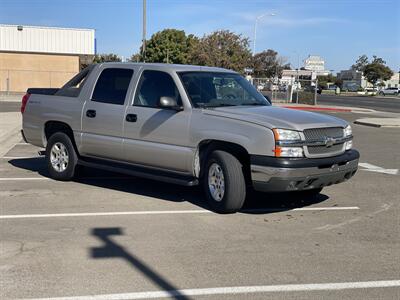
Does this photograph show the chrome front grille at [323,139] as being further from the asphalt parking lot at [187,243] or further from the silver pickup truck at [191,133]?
the asphalt parking lot at [187,243]

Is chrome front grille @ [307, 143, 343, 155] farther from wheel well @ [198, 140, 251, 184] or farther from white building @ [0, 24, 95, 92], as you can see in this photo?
white building @ [0, 24, 95, 92]

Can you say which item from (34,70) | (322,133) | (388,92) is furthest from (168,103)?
(388,92)

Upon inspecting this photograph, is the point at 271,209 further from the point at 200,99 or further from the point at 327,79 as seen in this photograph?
the point at 327,79

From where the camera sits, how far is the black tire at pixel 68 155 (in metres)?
8.59

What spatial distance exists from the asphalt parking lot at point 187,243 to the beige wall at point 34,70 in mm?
37682

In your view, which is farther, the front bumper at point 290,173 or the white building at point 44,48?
the white building at point 44,48

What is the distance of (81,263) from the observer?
4961 mm

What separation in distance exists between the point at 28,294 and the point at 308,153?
3719 mm

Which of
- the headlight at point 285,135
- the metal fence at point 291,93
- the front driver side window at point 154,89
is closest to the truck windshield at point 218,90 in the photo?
the front driver side window at point 154,89

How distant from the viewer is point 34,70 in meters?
45.5

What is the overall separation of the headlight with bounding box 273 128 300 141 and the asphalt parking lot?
3.53ft

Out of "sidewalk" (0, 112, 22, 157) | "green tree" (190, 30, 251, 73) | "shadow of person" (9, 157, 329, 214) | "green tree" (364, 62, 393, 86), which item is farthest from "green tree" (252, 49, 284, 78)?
"shadow of person" (9, 157, 329, 214)

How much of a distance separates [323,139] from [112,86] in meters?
3.40

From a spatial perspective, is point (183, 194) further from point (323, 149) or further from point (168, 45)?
point (168, 45)
